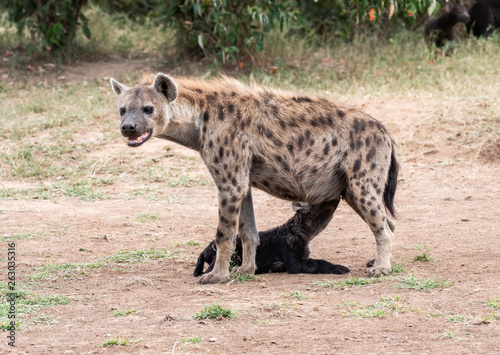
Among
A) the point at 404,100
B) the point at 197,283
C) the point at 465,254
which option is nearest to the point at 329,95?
the point at 404,100

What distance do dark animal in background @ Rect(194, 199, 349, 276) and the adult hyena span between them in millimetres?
270

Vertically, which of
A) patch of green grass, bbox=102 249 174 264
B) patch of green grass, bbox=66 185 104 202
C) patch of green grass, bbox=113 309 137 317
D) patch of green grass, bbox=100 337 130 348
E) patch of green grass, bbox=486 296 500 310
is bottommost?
patch of green grass, bbox=66 185 104 202

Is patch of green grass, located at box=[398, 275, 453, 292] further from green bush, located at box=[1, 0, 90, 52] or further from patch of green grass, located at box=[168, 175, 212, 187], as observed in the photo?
green bush, located at box=[1, 0, 90, 52]

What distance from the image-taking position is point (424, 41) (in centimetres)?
1086

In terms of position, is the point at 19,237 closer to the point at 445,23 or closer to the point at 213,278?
the point at 213,278

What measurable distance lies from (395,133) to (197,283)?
377 centimetres

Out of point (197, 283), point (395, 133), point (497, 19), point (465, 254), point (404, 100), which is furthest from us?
point (497, 19)

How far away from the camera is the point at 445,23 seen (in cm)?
1139

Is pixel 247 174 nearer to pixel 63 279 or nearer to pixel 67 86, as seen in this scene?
pixel 63 279

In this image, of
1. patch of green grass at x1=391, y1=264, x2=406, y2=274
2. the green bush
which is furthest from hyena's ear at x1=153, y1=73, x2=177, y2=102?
the green bush

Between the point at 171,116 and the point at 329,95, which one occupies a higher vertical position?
the point at 171,116

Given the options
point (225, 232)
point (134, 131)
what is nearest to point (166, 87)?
point (134, 131)

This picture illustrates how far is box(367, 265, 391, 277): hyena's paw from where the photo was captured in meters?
4.50

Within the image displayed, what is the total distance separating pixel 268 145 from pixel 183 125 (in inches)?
21.4
